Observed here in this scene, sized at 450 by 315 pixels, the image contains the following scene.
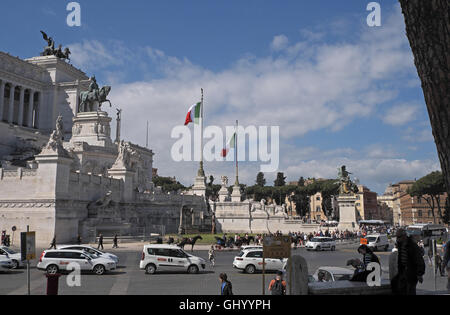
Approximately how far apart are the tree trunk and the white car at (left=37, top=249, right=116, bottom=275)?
16479 mm

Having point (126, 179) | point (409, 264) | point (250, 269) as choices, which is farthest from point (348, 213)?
point (409, 264)

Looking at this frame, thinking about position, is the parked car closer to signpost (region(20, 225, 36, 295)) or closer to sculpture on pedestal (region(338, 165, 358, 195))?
signpost (region(20, 225, 36, 295))

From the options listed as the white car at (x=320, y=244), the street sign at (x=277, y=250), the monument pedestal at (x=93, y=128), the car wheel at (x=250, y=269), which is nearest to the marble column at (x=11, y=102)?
the monument pedestal at (x=93, y=128)

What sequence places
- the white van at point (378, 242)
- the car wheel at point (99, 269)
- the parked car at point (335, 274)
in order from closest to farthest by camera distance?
the parked car at point (335, 274)
the car wheel at point (99, 269)
the white van at point (378, 242)

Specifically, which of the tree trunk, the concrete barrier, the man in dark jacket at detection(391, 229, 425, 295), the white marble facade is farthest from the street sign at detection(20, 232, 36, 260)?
the white marble facade

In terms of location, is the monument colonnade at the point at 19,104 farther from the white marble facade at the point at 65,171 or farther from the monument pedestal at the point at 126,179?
the monument pedestal at the point at 126,179

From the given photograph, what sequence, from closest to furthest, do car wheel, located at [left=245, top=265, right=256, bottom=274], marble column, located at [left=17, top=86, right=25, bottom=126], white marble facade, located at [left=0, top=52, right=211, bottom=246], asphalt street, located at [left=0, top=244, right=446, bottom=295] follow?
asphalt street, located at [left=0, top=244, right=446, bottom=295]
car wheel, located at [left=245, top=265, right=256, bottom=274]
white marble facade, located at [left=0, top=52, right=211, bottom=246]
marble column, located at [left=17, top=86, right=25, bottom=126]

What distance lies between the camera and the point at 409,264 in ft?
24.8

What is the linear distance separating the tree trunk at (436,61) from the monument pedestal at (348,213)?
46.0 meters

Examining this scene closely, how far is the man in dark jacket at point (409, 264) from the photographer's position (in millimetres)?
7566

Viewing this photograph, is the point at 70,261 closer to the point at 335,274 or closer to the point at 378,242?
the point at 335,274

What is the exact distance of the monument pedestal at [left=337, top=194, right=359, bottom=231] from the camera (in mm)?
49562

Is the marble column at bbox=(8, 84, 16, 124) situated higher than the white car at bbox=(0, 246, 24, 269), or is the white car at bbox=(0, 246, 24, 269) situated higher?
the marble column at bbox=(8, 84, 16, 124)
